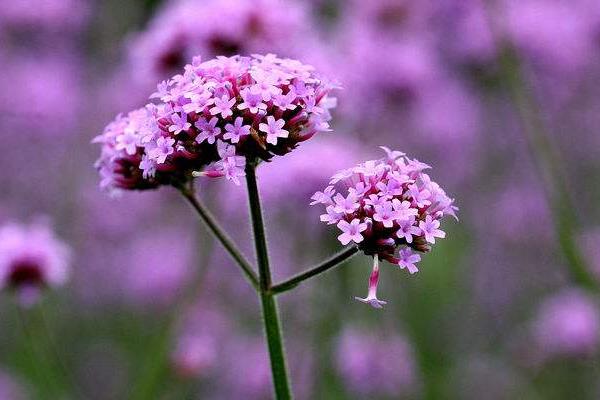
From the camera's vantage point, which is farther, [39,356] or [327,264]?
[39,356]

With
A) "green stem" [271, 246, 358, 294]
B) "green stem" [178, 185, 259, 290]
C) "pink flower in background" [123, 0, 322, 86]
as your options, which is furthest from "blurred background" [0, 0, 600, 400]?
"green stem" [271, 246, 358, 294]

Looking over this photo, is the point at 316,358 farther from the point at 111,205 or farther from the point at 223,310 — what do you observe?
the point at 111,205

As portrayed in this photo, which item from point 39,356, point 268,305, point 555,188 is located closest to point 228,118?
point 268,305

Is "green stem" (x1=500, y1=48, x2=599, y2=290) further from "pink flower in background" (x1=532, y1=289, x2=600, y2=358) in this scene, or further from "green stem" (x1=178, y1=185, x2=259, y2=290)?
"green stem" (x1=178, y1=185, x2=259, y2=290)

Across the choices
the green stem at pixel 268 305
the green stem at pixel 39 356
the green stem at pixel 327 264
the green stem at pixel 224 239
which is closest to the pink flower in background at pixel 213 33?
the green stem at pixel 39 356

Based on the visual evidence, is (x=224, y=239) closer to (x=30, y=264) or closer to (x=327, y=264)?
(x=327, y=264)

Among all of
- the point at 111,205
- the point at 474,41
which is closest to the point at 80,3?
the point at 111,205
